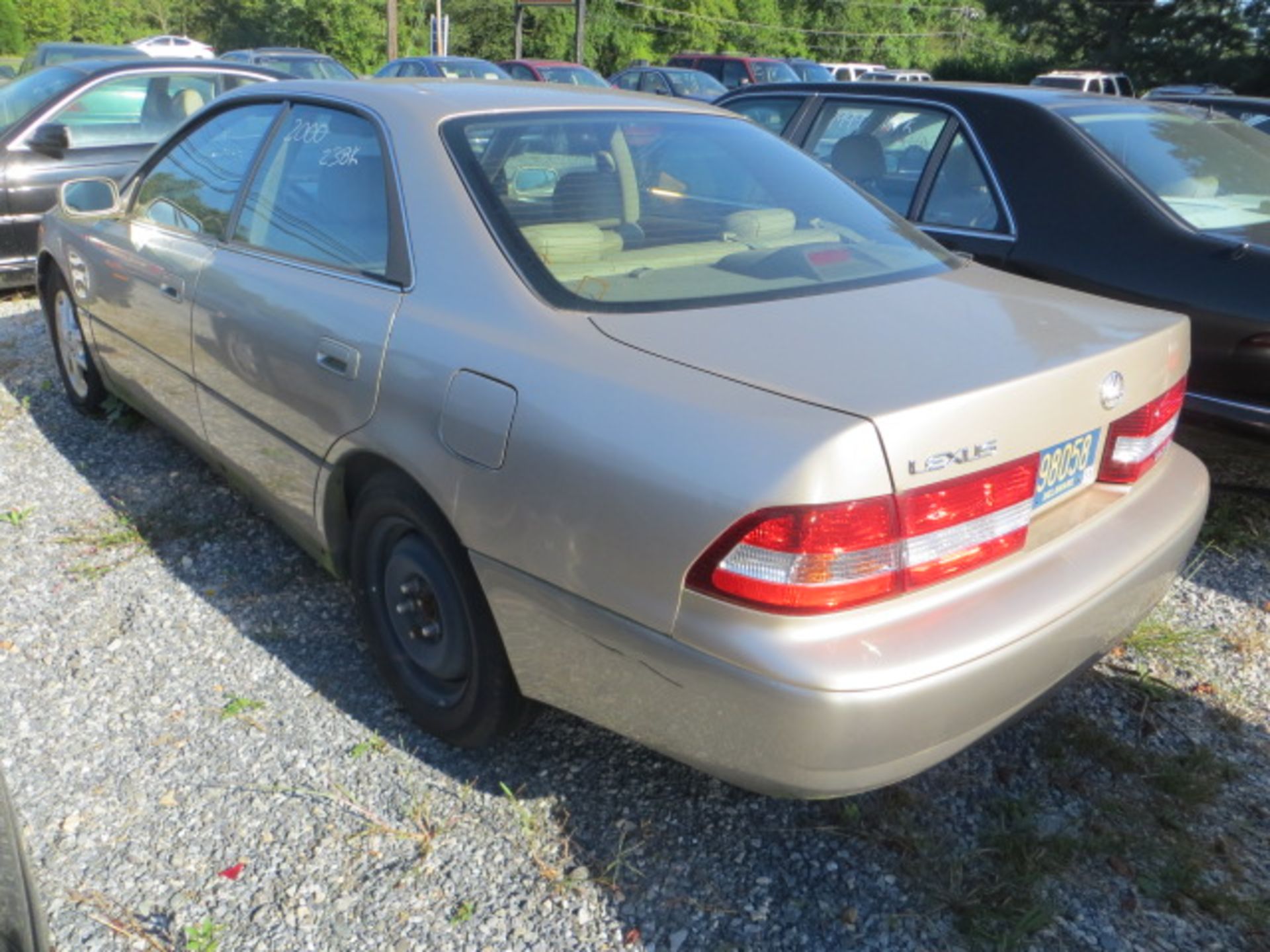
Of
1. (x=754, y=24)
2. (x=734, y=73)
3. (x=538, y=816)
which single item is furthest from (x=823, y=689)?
(x=754, y=24)

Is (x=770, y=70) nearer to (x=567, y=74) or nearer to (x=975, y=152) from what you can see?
(x=567, y=74)

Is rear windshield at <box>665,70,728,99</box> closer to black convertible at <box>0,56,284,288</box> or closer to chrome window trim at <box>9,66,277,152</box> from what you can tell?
chrome window trim at <box>9,66,277,152</box>

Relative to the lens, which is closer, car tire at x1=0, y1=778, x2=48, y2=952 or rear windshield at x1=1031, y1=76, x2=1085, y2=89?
car tire at x1=0, y1=778, x2=48, y2=952

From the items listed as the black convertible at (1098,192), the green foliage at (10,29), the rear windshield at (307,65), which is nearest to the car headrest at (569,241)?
the black convertible at (1098,192)

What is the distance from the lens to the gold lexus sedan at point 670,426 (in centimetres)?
181

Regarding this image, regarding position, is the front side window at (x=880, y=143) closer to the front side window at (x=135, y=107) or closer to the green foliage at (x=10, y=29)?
the front side window at (x=135, y=107)

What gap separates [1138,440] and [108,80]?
6.77m

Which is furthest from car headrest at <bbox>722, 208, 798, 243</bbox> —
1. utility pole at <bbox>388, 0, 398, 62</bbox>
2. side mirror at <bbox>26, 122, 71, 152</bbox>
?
utility pole at <bbox>388, 0, 398, 62</bbox>

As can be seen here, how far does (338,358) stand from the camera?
2.57m

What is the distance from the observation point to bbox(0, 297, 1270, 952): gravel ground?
2.15 m

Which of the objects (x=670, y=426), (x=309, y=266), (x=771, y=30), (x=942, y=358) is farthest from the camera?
(x=771, y=30)

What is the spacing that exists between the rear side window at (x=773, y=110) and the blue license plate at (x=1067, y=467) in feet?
10.6

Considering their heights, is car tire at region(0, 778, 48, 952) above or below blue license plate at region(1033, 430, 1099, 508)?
below

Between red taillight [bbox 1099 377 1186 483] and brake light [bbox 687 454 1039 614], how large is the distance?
0.58 metres
